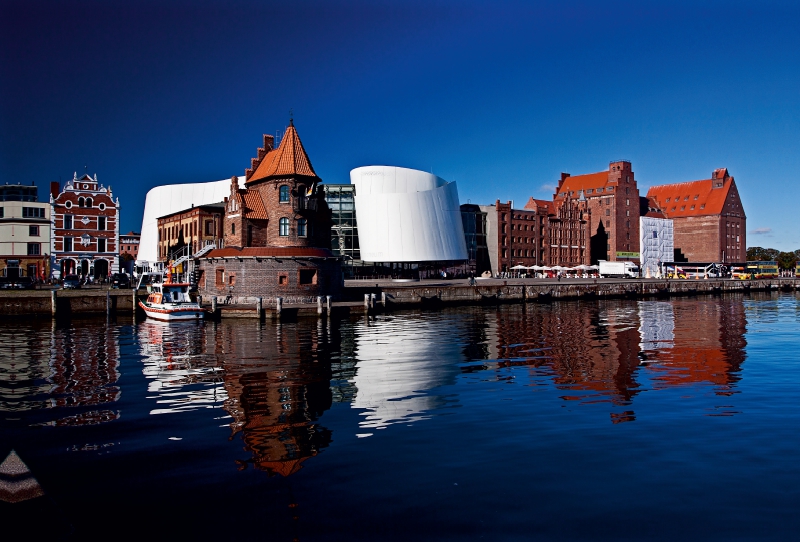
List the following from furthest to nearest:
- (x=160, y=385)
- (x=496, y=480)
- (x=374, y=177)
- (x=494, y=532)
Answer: (x=374, y=177), (x=160, y=385), (x=496, y=480), (x=494, y=532)

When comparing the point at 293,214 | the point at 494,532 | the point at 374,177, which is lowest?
the point at 494,532

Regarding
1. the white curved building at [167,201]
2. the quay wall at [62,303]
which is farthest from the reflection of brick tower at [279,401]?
the white curved building at [167,201]

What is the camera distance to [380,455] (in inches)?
499

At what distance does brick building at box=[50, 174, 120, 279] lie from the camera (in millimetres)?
72188

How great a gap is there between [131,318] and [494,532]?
4420 centimetres

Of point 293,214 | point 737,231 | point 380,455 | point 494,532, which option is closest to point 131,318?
point 293,214

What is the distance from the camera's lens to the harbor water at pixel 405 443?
962 centimetres

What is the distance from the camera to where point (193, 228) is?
7331cm

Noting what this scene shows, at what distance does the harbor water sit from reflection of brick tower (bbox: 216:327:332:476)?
0.27ft

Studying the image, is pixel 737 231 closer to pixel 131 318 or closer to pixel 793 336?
pixel 793 336

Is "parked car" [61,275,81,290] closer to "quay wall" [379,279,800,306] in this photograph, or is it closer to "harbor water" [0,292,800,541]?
"quay wall" [379,279,800,306]

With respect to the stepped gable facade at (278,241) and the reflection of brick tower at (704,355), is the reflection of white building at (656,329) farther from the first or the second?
the stepped gable facade at (278,241)

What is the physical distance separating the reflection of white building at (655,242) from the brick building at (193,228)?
99.0 meters

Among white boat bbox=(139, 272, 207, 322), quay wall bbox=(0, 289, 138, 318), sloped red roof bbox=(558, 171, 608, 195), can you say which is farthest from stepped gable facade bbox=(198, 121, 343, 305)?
sloped red roof bbox=(558, 171, 608, 195)
